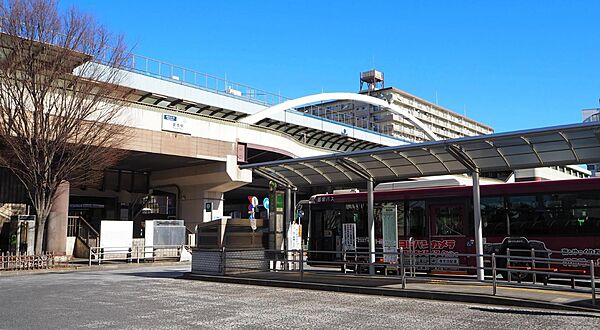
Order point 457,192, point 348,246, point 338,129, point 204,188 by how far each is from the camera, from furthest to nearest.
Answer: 1. point 338,129
2. point 204,188
3. point 348,246
4. point 457,192

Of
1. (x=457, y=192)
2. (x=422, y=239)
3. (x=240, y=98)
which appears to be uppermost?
(x=240, y=98)

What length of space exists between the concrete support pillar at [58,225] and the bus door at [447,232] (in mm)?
21353

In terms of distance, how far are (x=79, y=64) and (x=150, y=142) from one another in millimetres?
7582

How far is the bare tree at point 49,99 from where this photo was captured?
78.7ft

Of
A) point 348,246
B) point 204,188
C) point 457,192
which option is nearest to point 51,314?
point 348,246

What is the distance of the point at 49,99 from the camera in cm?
2539

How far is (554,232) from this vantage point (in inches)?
646

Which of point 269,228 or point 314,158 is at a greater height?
point 314,158

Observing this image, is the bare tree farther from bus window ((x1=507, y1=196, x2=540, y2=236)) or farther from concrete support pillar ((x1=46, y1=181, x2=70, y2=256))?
bus window ((x1=507, y1=196, x2=540, y2=236))

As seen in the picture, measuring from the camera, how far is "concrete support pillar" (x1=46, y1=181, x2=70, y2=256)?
3012 centimetres

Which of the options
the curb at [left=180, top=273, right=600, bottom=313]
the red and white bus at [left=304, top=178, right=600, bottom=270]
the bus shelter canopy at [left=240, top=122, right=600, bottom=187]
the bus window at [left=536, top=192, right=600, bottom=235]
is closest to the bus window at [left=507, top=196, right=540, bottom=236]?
the red and white bus at [left=304, top=178, right=600, bottom=270]

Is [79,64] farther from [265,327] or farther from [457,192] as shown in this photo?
[265,327]

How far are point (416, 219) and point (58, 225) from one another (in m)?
21.6

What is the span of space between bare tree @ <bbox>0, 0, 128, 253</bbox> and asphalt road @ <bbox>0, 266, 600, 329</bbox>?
11901 millimetres
